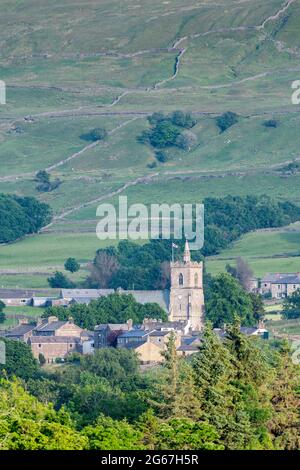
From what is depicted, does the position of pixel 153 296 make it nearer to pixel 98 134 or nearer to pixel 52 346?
pixel 52 346

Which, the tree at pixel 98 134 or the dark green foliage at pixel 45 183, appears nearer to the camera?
the dark green foliage at pixel 45 183

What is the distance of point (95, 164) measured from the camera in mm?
186875

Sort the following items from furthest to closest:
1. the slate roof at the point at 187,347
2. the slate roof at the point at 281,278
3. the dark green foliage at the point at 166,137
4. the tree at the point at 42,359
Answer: the dark green foliage at the point at 166,137 < the slate roof at the point at 281,278 < the tree at the point at 42,359 < the slate roof at the point at 187,347

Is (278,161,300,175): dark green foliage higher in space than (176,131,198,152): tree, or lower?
lower

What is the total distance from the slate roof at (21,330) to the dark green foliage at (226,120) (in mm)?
82103

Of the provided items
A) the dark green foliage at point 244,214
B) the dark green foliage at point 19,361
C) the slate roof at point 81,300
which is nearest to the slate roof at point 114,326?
the dark green foliage at point 19,361

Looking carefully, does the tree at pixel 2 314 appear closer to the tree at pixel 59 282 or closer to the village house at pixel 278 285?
the tree at pixel 59 282

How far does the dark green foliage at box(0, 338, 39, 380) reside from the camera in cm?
9919

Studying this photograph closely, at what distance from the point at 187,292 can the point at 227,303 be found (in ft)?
22.6

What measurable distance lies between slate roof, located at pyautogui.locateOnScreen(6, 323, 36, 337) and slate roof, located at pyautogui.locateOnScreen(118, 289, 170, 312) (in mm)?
10147

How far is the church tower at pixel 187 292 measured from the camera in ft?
402

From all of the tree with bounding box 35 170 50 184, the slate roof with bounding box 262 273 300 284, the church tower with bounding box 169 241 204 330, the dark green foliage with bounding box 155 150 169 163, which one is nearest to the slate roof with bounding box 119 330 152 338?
the church tower with bounding box 169 241 204 330

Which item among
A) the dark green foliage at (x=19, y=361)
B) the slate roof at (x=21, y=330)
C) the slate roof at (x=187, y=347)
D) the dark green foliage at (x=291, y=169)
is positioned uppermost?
the dark green foliage at (x=291, y=169)

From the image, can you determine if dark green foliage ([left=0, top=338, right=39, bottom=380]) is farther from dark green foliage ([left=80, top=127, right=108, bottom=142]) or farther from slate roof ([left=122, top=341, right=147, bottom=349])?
dark green foliage ([left=80, top=127, right=108, bottom=142])
